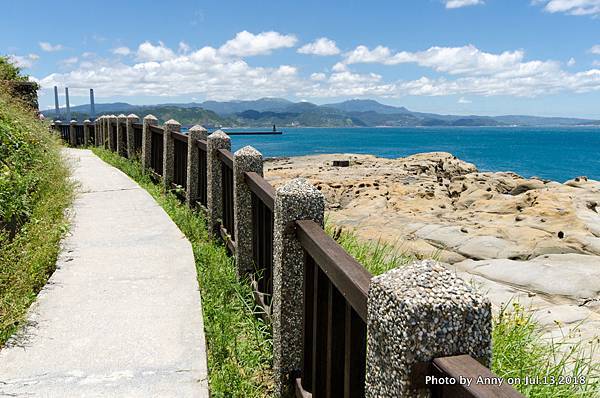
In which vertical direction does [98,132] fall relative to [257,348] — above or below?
above

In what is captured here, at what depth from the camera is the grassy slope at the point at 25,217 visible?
4.97 metres

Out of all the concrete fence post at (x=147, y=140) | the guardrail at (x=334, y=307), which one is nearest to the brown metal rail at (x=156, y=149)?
the concrete fence post at (x=147, y=140)

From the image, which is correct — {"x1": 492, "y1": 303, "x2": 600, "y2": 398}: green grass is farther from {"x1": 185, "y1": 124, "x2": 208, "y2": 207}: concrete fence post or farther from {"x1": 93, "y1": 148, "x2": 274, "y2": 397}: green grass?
{"x1": 185, "y1": 124, "x2": 208, "y2": 207}: concrete fence post

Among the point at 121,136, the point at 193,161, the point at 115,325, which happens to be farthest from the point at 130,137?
the point at 115,325

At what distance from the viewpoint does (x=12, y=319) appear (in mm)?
4488

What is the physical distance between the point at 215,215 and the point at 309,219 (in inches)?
156

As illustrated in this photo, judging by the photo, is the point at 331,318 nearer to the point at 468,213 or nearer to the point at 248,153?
the point at 248,153

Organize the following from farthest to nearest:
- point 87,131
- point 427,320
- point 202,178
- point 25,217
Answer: point 87,131
point 202,178
point 25,217
point 427,320

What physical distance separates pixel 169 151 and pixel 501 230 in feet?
21.9

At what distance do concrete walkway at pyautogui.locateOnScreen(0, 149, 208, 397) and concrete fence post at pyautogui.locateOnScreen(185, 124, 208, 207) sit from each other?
1.31m

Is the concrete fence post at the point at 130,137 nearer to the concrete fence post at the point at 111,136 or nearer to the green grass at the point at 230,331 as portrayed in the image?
the concrete fence post at the point at 111,136

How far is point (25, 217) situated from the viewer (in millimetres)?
7309

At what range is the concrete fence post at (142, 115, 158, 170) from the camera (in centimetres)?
1252

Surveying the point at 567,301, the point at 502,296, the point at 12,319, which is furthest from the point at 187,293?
the point at 567,301
